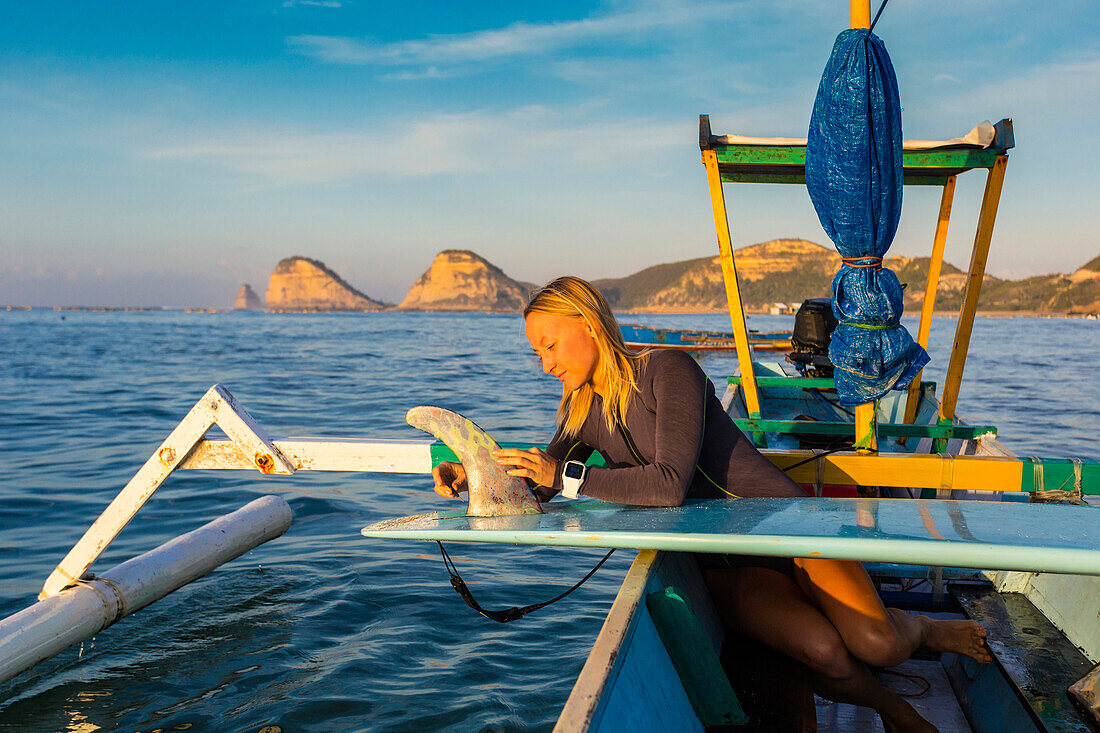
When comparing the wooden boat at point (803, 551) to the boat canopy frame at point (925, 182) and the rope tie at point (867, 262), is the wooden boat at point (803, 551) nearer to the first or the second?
the boat canopy frame at point (925, 182)

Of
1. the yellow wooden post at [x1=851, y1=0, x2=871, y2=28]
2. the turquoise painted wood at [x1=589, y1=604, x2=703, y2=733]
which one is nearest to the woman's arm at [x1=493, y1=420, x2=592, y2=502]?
the turquoise painted wood at [x1=589, y1=604, x2=703, y2=733]

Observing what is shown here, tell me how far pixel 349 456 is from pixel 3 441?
1000 cm

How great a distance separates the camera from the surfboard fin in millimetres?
2766

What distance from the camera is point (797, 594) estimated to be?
2832 millimetres

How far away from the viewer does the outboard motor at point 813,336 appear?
33.0ft

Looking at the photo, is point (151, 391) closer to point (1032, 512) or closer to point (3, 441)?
point (3, 441)

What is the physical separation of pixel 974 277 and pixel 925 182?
3.44ft

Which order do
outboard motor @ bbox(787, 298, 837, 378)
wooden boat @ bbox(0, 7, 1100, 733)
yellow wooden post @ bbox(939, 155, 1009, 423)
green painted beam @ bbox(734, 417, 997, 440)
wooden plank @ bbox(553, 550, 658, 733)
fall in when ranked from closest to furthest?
wooden plank @ bbox(553, 550, 658, 733), wooden boat @ bbox(0, 7, 1100, 733), yellow wooden post @ bbox(939, 155, 1009, 423), green painted beam @ bbox(734, 417, 997, 440), outboard motor @ bbox(787, 298, 837, 378)

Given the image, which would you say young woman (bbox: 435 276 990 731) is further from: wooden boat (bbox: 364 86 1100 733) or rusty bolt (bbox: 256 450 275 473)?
rusty bolt (bbox: 256 450 275 473)

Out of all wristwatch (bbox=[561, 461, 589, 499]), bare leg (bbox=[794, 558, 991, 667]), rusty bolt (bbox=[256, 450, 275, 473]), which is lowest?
bare leg (bbox=[794, 558, 991, 667])

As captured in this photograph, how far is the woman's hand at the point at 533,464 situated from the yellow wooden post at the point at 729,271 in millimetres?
2786

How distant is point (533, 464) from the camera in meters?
2.73

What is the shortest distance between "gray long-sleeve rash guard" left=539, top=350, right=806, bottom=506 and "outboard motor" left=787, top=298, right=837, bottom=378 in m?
7.40

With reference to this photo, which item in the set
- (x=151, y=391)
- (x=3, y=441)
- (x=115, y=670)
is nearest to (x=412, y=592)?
(x=115, y=670)
